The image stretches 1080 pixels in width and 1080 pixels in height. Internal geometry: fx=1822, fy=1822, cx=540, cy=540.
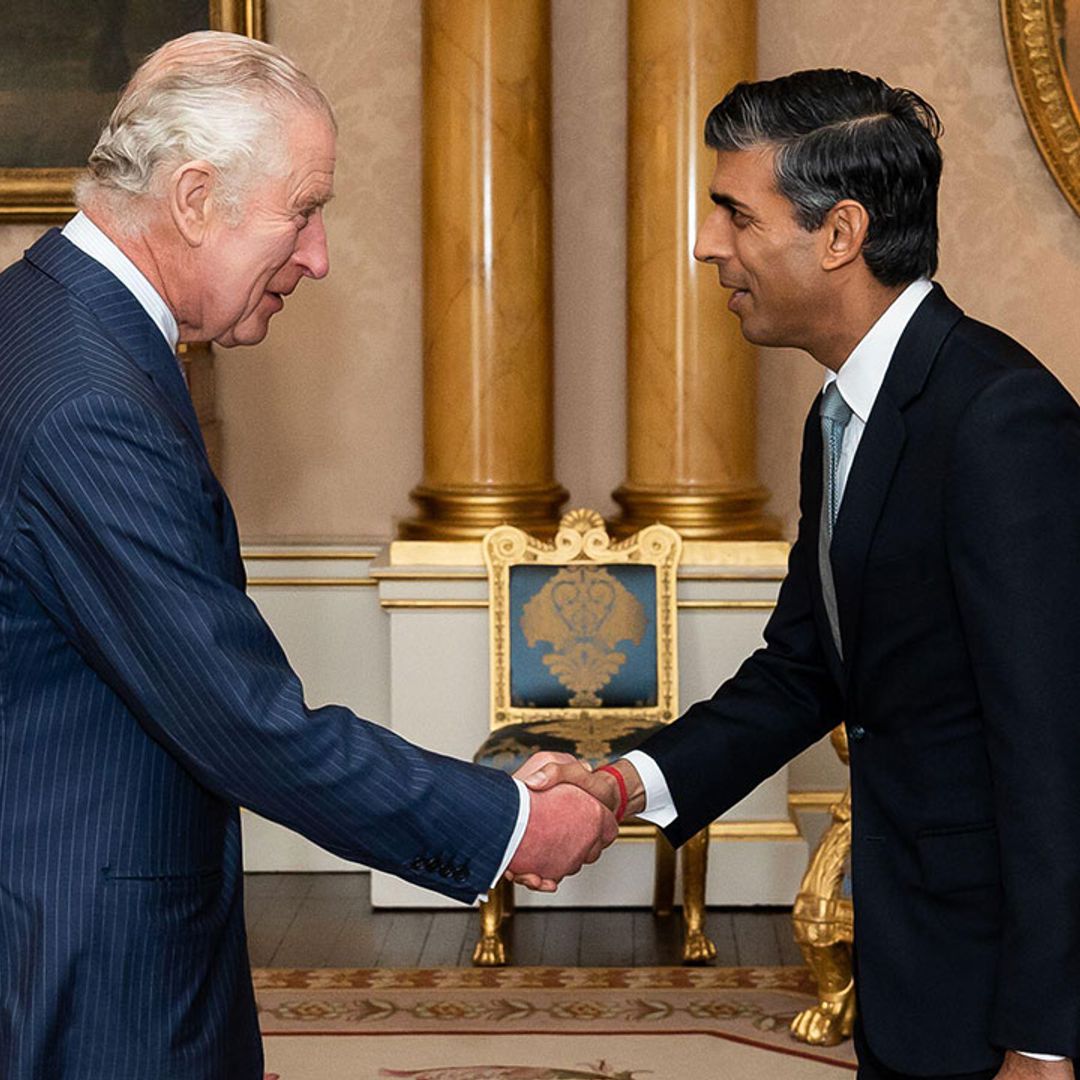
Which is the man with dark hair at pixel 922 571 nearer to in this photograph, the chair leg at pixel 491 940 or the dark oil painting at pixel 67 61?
the chair leg at pixel 491 940

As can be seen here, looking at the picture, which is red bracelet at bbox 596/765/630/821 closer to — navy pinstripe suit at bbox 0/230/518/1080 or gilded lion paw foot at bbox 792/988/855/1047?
navy pinstripe suit at bbox 0/230/518/1080

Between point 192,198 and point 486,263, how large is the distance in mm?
3626

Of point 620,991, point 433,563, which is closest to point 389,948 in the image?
point 620,991

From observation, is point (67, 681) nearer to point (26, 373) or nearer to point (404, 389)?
point (26, 373)

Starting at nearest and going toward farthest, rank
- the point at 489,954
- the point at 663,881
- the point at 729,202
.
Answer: the point at 729,202 < the point at 489,954 < the point at 663,881

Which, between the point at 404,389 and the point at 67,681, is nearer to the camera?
the point at 67,681

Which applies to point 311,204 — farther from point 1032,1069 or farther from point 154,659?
point 1032,1069

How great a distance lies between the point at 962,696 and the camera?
207cm

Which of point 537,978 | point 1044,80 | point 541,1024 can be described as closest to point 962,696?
point 541,1024

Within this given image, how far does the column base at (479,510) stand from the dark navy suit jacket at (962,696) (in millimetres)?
3479

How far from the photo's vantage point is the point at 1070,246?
5.97 m

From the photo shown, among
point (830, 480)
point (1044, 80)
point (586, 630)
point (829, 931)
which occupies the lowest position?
point (829, 931)

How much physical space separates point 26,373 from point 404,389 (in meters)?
4.20

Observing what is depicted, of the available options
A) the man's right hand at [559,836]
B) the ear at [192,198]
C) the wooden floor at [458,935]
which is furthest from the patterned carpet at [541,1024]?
the ear at [192,198]
